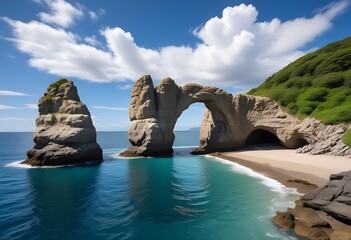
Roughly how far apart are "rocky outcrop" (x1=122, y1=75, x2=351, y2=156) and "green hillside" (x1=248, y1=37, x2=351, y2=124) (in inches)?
77.5

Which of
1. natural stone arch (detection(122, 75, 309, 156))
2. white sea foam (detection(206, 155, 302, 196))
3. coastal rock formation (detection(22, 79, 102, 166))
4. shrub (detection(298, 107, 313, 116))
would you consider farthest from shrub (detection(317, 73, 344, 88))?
coastal rock formation (detection(22, 79, 102, 166))

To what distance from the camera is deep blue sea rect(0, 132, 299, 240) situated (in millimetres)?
9961

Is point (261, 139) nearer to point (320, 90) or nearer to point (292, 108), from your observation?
point (292, 108)

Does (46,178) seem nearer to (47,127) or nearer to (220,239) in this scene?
(47,127)

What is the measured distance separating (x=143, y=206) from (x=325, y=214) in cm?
912

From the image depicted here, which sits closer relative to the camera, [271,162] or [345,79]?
[271,162]

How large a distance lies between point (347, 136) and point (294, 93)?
48.0 feet

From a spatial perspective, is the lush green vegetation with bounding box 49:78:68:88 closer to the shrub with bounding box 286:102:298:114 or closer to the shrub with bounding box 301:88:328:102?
the shrub with bounding box 286:102:298:114

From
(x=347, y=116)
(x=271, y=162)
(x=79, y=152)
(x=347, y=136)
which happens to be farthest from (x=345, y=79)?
(x=79, y=152)

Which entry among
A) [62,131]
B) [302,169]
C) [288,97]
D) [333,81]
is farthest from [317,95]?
[62,131]

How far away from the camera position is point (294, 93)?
40062 millimetres

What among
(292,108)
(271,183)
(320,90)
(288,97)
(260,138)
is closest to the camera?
(271,183)

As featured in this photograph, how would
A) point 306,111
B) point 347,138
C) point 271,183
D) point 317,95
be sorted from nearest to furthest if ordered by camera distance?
1. point 271,183
2. point 347,138
3. point 306,111
4. point 317,95

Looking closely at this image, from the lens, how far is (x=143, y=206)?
13.2m
